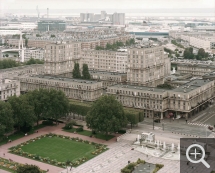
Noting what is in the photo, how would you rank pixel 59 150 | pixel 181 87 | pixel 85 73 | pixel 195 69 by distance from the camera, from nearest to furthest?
pixel 59 150, pixel 181 87, pixel 85 73, pixel 195 69

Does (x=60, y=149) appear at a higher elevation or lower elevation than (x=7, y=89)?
lower

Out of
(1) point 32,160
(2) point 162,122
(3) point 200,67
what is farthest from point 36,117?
(3) point 200,67

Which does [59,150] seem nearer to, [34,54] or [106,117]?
[106,117]

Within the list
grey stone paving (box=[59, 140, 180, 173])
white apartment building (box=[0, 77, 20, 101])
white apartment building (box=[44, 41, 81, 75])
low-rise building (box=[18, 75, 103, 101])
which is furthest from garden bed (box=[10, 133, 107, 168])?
white apartment building (box=[44, 41, 81, 75])

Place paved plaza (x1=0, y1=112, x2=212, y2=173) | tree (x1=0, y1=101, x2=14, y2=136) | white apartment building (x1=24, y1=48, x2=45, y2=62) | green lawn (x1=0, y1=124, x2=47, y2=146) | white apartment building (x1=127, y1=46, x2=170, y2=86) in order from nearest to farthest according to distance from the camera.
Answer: paved plaza (x1=0, y1=112, x2=212, y2=173)
tree (x1=0, y1=101, x2=14, y2=136)
green lawn (x1=0, y1=124, x2=47, y2=146)
white apartment building (x1=127, y1=46, x2=170, y2=86)
white apartment building (x1=24, y1=48, x2=45, y2=62)

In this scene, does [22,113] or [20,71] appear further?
[20,71]

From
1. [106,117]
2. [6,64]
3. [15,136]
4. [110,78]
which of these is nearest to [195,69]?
[110,78]

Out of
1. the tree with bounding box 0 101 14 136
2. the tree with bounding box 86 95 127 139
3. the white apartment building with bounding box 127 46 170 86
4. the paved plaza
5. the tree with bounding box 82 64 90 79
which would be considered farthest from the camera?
the tree with bounding box 82 64 90 79

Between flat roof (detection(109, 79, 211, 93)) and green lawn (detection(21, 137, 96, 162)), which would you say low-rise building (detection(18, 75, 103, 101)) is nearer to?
flat roof (detection(109, 79, 211, 93))

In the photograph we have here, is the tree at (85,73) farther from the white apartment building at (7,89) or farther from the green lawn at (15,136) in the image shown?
the green lawn at (15,136)
